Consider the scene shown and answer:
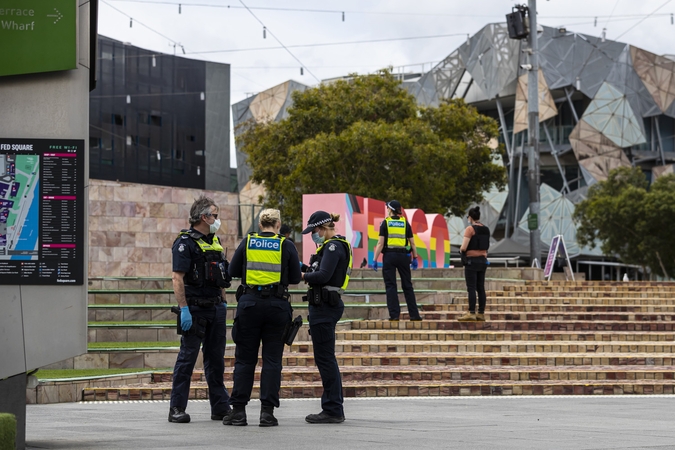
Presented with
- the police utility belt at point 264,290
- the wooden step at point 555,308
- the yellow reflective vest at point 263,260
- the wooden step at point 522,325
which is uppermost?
the yellow reflective vest at point 263,260

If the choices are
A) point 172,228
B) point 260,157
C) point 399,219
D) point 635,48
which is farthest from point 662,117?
point 399,219

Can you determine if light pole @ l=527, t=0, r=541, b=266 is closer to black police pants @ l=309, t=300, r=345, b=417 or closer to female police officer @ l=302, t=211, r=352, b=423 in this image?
female police officer @ l=302, t=211, r=352, b=423

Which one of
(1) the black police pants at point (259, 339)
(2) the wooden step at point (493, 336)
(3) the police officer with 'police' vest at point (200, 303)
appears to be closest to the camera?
(1) the black police pants at point (259, 339)

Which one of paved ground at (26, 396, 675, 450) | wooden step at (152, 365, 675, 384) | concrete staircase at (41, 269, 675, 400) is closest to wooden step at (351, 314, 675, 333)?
concrete staircase at (41, 269, 675, 400)

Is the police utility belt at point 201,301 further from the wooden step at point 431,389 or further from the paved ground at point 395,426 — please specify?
the wooden step at point 431,389

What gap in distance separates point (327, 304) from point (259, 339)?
2.15 feet

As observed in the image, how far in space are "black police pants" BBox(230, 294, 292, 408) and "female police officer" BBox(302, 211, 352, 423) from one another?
1.11 ft

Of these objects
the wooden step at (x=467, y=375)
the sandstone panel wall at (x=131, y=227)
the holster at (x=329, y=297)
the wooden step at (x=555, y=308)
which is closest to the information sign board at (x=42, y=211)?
the holster at (x=329, y=297)

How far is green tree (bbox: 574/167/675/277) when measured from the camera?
153ft

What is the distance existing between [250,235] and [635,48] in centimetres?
5607

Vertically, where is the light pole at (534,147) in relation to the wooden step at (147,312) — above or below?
above

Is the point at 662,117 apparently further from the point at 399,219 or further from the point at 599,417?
the point at 599,417

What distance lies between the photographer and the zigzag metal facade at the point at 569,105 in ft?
193

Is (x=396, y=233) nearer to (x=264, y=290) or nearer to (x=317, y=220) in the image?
(x=317, y=220)
